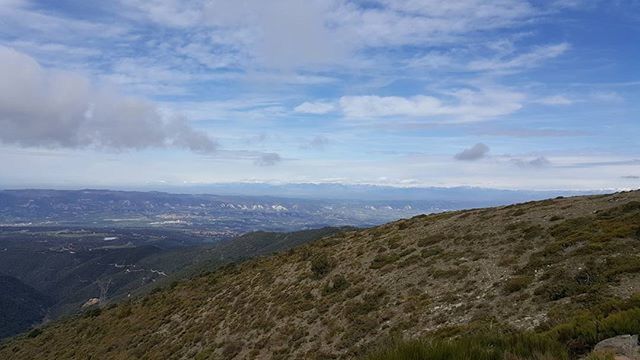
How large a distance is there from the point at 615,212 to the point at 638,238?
6062 mm

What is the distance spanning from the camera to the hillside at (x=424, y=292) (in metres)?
16.9

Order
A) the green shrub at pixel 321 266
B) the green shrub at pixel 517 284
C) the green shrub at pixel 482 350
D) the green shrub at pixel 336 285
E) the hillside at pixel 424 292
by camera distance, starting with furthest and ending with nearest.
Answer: the green shrub at pixel 321 266 < the green shrub at pixel 336 285 < the green shrub at pixel 517 284 < the hillside at pixel 424 292 < the green shrub at pixel 482 350

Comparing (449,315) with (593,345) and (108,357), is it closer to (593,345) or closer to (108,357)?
(593,345)

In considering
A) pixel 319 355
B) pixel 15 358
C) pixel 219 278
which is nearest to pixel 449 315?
pixel 319 355


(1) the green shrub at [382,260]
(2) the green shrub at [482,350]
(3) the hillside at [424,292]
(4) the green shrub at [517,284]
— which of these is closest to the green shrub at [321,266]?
(3) the hillside at [424,292]

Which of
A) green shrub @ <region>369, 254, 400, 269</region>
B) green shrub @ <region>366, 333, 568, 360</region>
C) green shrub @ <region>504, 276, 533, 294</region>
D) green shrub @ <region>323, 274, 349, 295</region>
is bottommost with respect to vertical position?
green shrub @ <region>323, 274, 349, 295</region>

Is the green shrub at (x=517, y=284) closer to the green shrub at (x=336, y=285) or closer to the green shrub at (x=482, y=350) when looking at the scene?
the green shrub at (x=482, y=350)

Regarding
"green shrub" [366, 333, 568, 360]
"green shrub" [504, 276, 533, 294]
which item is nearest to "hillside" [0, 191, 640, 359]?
"green shrub" [504, 276, 533, 294]

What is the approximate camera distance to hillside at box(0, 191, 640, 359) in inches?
666

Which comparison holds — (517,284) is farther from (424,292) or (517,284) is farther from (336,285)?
(336,285)

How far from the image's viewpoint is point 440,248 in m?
29.5

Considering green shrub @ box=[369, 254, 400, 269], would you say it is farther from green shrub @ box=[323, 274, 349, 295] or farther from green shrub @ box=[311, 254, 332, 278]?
green shrub @ box=[311, 254, 332, 278]

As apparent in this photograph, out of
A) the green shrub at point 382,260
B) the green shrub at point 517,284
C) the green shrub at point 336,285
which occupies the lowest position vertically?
Answer: the green shrub at point 336,285

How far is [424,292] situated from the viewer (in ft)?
77.0
